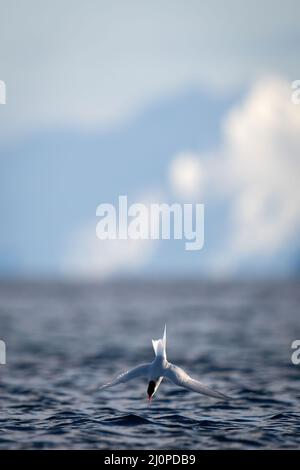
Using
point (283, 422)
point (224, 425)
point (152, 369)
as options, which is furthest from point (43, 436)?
point (283, 422)

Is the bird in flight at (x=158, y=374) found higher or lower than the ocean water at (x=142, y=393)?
higher

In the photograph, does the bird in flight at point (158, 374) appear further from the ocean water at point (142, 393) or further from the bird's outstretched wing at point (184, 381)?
the ocean water at point (142, 393)

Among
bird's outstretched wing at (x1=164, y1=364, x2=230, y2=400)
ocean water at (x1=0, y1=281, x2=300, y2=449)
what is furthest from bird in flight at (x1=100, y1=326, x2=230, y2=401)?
ocean water at (x1=0, y1=281, x2=300, y2=449)

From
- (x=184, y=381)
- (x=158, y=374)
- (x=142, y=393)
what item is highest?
(x=158, y=374)

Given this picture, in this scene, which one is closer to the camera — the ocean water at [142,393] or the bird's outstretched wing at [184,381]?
the bird's outstretched wing at [184,381]

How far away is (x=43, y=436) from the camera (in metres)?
20.5

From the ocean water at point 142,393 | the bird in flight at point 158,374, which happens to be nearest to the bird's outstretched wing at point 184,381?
the bird in flight at point 158,374

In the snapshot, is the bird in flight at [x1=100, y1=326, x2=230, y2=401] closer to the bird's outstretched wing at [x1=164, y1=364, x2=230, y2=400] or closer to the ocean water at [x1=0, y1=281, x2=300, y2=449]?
the bird's outstretched wing at [x1=164, y1=364, x2=230, y2=400]

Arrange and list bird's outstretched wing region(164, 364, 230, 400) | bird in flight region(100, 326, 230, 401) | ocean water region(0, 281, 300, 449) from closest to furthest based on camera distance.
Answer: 1. bird's outstretched wing region(164, 364, 230, 400)
2. bird in flight region(100, 326, 230, 401)
3. ocean water region(0, 281, 300, 449)

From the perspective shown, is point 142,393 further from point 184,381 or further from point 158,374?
point 184,381

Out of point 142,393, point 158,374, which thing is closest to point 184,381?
point 158,374

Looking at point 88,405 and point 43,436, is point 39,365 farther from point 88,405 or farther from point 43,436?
point 43,436

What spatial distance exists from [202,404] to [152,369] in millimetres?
5317

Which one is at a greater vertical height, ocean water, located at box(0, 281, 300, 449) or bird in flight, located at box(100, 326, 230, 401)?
bird in flight, located at box(100, 326, 230, 401)
